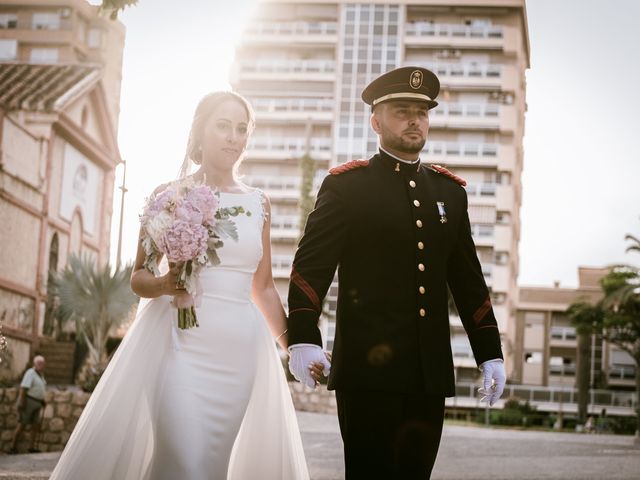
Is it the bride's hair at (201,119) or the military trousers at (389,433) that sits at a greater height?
the bride's hair at (201,119)

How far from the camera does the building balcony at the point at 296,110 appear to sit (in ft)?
247

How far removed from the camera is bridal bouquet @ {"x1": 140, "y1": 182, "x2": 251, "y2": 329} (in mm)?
5434

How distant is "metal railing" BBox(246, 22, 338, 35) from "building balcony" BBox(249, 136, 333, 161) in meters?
7.57

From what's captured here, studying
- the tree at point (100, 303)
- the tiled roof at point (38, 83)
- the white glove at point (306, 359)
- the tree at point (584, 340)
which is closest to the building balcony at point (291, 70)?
the tree at point (584, 340)


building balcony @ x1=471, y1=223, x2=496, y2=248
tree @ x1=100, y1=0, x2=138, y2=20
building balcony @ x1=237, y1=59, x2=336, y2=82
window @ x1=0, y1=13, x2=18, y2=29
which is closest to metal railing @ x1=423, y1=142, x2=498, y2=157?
building balcony @ x1=471, y1=223, x2=496, y2=248

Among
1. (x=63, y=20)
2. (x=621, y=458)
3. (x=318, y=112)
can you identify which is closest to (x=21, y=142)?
(x=621, y=458)

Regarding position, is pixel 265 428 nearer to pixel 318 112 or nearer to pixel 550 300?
pixel 318 112

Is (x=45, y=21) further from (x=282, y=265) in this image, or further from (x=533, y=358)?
(x=533, y=358)

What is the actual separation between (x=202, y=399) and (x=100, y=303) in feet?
71.9

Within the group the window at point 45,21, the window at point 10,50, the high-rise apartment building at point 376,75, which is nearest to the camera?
the window at point 45,21

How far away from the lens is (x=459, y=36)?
74.7m

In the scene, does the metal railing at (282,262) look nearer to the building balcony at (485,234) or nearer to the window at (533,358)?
the building balcony at (485,234)

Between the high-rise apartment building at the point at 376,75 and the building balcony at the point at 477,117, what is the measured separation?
7 centimetres

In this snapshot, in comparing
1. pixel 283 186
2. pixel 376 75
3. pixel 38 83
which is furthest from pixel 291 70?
pixel 38 83
